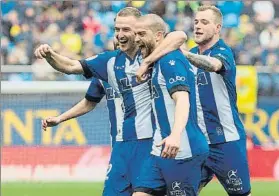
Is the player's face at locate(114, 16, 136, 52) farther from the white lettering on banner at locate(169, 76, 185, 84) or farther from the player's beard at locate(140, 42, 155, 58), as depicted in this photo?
the white lettering on banner at locate(169, 76, 185, 84)

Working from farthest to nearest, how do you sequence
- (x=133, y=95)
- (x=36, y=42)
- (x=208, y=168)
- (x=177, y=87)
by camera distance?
(x=36, y=42) → (x=208, y=168) → (x=133, y=95) → (x=177, y=87)

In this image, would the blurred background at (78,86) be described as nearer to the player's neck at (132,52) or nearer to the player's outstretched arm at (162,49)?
the player's neck at (132,52)

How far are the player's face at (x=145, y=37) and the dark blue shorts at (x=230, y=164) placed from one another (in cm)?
187

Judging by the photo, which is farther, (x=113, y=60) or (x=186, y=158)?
(x=113, y=60)

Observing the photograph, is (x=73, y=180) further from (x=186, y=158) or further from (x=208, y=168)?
(x=186, y=158)

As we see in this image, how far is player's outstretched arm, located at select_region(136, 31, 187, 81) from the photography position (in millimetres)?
7199

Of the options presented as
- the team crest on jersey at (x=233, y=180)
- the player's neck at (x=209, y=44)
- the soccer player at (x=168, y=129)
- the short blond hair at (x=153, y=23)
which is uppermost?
the short blond hair at (x=153, y=23)

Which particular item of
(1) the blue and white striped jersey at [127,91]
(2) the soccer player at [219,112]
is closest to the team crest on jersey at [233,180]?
(2) the soccer player at [219,112]

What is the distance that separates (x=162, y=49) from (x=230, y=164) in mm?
2058

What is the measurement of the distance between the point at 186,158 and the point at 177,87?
1.89 feet

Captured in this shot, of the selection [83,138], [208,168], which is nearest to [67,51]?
[83,138]

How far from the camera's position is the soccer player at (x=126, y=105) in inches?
307

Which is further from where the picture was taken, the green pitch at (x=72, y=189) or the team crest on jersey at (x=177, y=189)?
the green pitch at (x=72, y=189)

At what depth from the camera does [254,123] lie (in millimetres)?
15273
